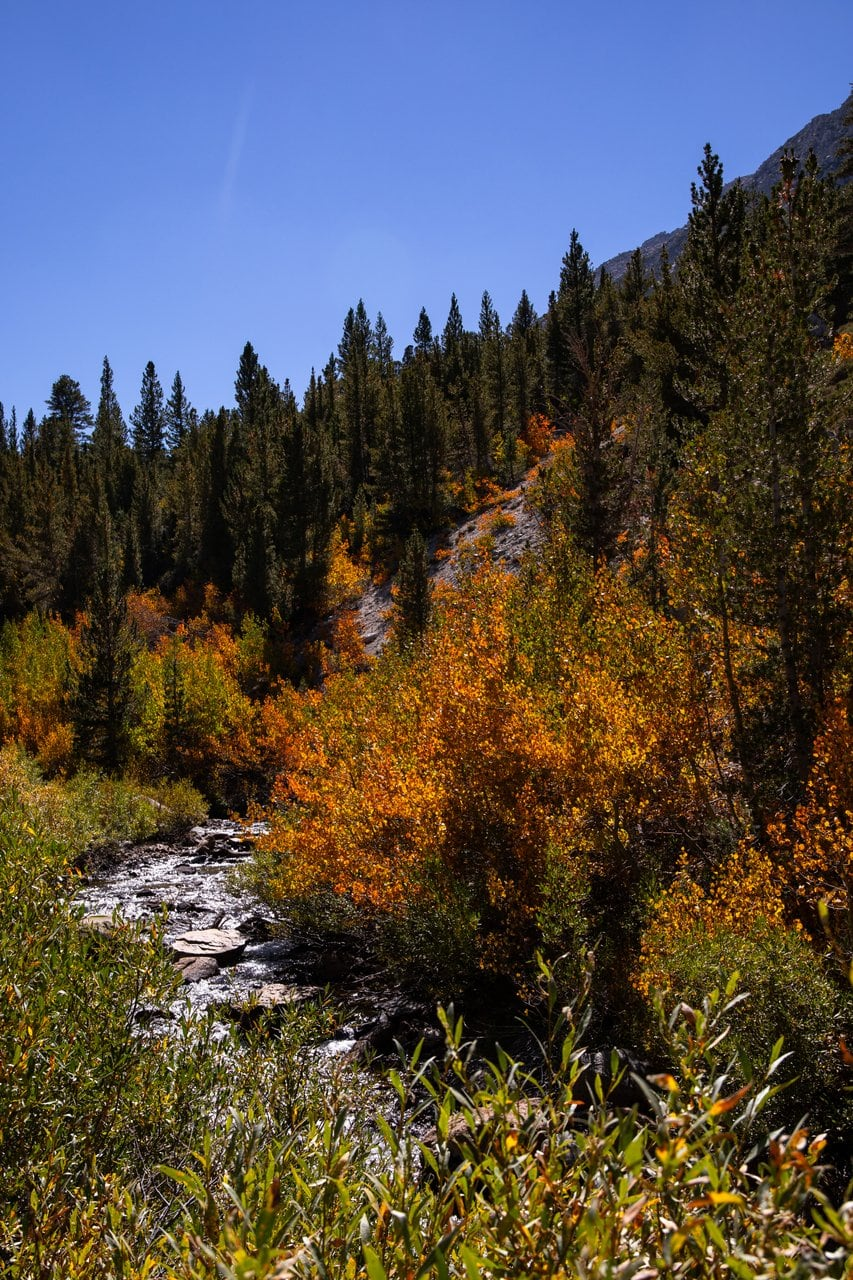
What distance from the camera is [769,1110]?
6.42 meters

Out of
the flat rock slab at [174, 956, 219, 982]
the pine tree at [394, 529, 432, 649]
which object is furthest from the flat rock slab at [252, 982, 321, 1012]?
the pine tree at [394, 529, 432, 649]

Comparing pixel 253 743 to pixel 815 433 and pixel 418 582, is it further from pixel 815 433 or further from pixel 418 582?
pixel 815 433

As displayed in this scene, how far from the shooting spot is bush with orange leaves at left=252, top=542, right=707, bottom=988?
35.2 feet

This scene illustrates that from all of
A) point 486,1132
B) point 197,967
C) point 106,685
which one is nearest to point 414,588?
point 106,685

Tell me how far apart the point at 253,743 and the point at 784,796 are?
84.5 feet

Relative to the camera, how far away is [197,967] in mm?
12984

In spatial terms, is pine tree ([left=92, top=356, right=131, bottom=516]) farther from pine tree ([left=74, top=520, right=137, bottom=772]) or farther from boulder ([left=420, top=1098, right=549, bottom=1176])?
boulder ([left=420, top=1098, right=549, bottom=1176])

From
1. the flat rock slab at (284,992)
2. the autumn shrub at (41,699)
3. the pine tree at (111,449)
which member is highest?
the pine tree at (111,449)

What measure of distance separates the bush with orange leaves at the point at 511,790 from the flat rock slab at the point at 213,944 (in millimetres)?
1601

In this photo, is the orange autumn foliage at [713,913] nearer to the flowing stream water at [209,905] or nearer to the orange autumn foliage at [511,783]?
the orange autumn foliage at [511,783]

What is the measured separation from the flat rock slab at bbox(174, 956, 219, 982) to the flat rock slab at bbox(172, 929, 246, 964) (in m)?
0.18

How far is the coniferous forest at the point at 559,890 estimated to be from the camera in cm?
210

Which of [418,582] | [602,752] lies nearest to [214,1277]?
[602,752]

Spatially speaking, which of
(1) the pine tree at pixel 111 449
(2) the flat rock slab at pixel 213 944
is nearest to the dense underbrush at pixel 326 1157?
(2) the flat rock slab at pixel 213 944
